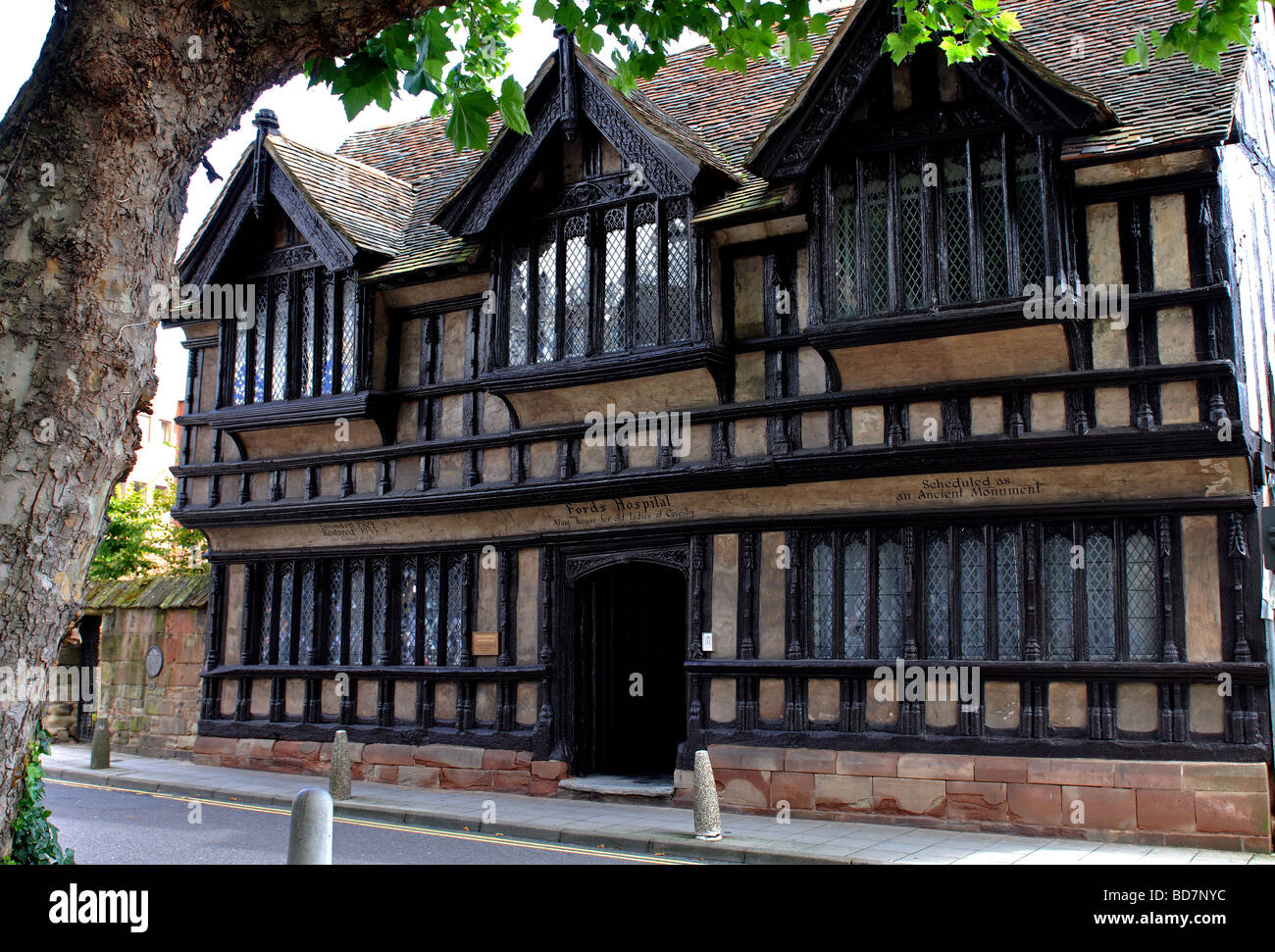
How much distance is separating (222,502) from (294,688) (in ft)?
10.3

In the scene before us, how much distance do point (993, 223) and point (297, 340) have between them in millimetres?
10005

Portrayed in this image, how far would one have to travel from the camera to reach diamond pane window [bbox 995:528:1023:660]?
1202cm

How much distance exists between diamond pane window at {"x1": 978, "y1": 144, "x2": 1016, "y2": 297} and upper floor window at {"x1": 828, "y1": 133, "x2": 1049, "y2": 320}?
0.03 feet

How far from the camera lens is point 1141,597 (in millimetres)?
11492

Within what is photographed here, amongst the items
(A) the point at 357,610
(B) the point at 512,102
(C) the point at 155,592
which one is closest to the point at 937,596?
(B) the point at 512,102

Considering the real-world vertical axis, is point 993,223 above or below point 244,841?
above

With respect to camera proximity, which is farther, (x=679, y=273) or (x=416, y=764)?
(x=416, y=764)

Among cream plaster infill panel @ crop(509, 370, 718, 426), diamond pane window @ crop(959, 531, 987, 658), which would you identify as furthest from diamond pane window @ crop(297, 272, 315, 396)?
diamond pane window @ crop(959, 531, 987, 658)

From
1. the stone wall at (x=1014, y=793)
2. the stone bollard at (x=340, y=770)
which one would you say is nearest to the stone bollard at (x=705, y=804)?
the stone wall at (x=1014, y=793)

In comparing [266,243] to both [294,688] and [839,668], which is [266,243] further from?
[839,668]

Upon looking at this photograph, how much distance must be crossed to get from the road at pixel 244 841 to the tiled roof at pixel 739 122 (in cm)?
721

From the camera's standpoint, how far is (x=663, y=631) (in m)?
16.2

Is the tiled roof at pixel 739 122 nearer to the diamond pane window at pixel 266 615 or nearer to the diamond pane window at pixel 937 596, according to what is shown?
the diamond pane window at pixel 937 596

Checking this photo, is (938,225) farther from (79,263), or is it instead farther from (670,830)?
(79,263)
